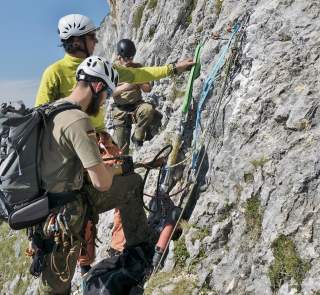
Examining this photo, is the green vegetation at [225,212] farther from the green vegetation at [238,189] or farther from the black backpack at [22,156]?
the black backpack at [22,156]

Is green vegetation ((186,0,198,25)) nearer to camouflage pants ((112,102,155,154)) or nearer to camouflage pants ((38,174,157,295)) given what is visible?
camouflage pants ((112,102,155,154))

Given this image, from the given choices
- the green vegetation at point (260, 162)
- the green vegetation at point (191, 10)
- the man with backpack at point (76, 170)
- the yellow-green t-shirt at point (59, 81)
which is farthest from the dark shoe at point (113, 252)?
the green vegetation at point (191, 10)

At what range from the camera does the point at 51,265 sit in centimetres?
720

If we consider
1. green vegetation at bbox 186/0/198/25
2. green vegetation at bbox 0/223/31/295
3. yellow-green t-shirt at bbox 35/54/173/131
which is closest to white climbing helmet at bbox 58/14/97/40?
yellow-green t-shirt at bbox 35/54/173/131

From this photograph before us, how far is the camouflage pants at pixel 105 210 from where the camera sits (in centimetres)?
720

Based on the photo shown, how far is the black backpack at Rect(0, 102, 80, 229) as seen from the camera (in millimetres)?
6324

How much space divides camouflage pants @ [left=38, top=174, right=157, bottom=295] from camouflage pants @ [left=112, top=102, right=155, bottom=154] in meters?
3.41

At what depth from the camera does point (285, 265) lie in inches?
234

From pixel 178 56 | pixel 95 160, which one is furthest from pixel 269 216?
pixel 178 56

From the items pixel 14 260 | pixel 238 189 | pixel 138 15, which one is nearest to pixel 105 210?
pixel 238 189

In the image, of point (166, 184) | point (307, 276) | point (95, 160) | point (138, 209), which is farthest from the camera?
point (166, 184)

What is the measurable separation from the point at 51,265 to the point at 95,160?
2.19m

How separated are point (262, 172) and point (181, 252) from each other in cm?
201

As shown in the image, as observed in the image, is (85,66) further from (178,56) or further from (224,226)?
(178,56)
